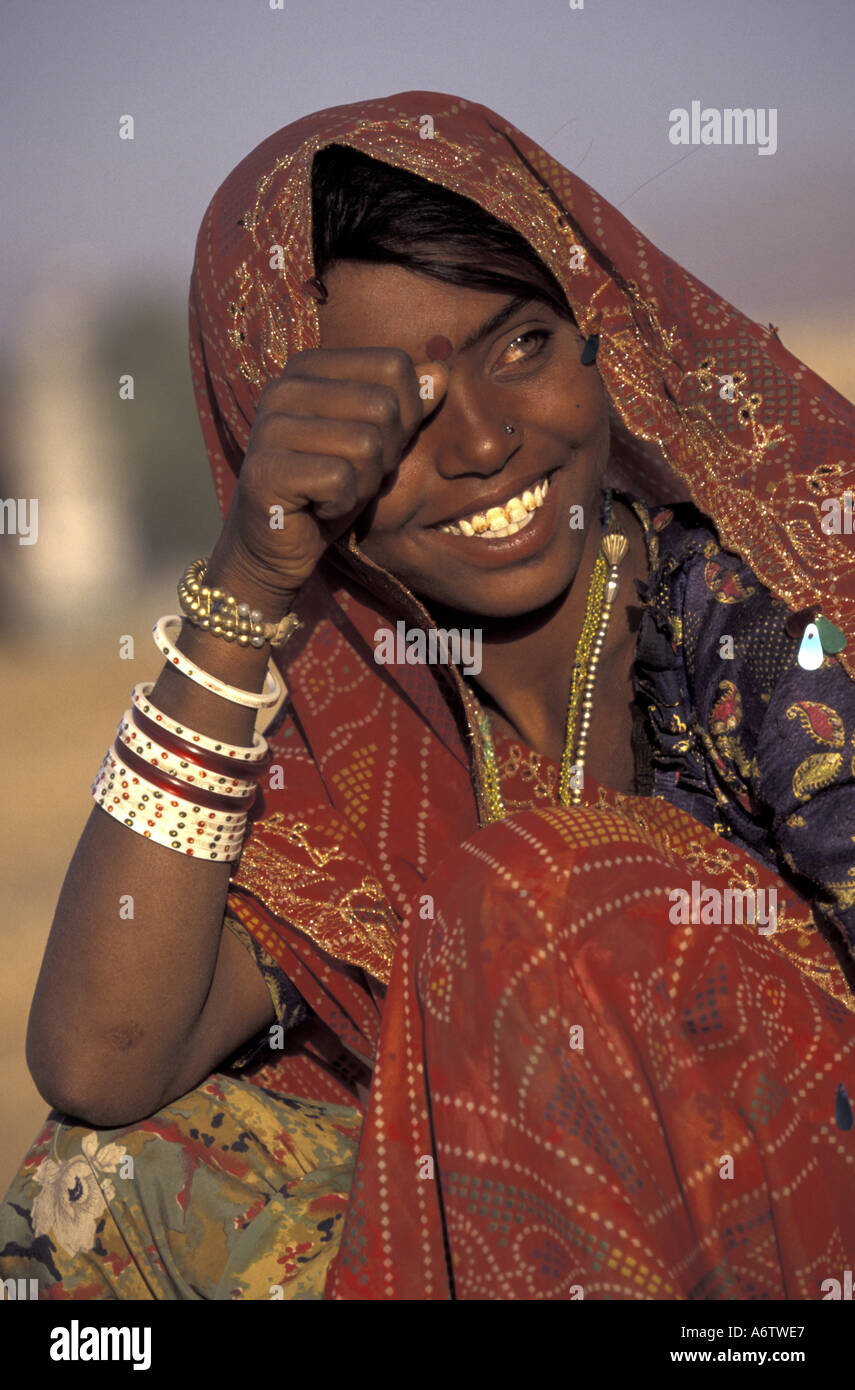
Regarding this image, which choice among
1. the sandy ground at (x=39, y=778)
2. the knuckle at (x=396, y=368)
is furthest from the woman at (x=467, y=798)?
the sandy ground at (x=39, y=778)

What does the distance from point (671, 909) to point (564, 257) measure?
1.09m

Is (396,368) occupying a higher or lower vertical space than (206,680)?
higher

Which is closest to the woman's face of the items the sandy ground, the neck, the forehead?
the forehead

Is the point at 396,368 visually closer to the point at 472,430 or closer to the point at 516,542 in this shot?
the point at 472,430

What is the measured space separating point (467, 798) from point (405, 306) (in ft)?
2.99

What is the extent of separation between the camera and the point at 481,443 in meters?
2.24

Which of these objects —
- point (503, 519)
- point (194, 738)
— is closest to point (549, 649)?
point (503, 519)

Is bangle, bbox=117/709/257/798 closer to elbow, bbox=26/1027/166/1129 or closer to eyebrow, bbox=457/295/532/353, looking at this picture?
elbow, bbox=26/1027/166/1129

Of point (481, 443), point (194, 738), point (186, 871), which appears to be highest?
point (481, 443)

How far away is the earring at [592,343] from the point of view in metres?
2.31

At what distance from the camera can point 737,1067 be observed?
1.74 metres

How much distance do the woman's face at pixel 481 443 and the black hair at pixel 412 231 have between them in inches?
0.9

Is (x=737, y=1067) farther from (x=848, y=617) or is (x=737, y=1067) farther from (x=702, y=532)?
(x=702, y=532)
